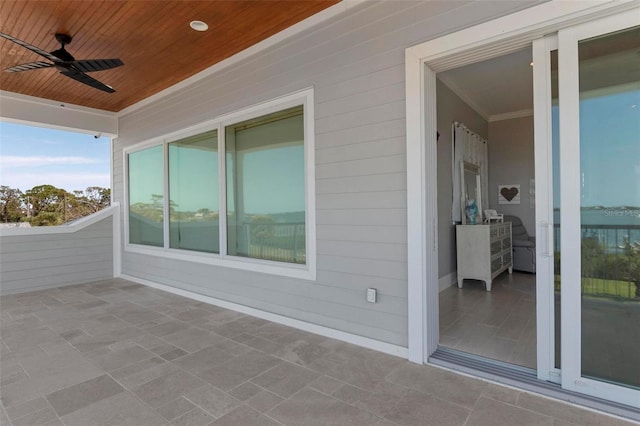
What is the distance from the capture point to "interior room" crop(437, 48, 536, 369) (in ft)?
9.98

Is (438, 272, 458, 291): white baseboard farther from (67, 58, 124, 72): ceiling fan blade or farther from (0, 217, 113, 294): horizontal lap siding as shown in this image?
(0, 217, 113, 294): horizontal lap siding

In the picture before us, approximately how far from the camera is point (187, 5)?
2.93 m

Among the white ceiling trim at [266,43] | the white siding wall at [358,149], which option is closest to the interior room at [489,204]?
the white siding wall at [358,149]

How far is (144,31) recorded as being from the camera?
3.37 m

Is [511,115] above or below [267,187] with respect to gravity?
above

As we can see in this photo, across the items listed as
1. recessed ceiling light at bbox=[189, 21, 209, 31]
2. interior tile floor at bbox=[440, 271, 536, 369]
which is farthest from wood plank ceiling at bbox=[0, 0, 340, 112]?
interior tile floor at bbox=[440, 271, 536, 369]

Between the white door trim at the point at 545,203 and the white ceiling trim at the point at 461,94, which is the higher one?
the white ceiling trim at the point at 461,94

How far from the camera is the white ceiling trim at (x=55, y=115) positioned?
5.04 m

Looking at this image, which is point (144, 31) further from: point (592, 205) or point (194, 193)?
point (592, 205)

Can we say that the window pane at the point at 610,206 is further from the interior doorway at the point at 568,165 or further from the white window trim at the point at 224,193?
the white window trim at the point at 224,193

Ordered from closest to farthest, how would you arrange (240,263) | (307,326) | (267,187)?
(307,326), (267,187), (240,263)

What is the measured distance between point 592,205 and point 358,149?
1696mm

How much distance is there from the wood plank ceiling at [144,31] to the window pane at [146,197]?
1.37 metres

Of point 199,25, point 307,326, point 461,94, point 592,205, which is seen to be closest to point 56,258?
point 199,25
